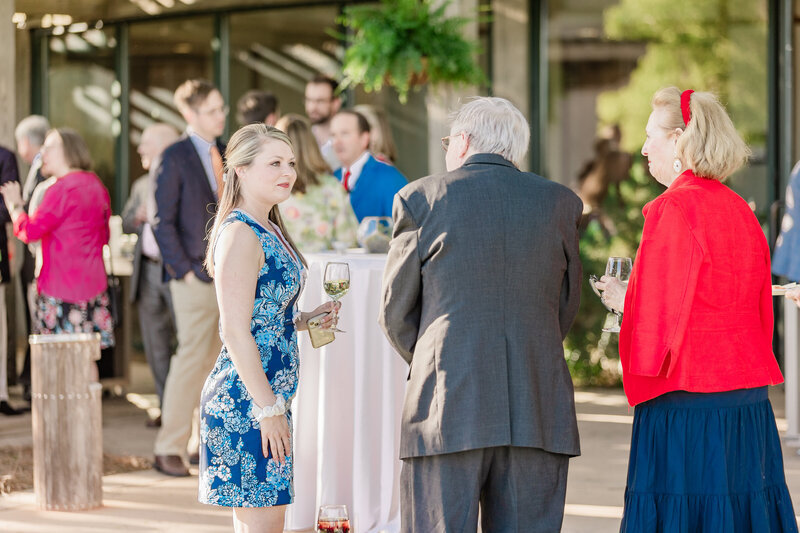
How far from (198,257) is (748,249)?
3.21 meters

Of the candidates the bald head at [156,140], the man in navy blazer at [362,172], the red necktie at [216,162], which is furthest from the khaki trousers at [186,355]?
the bald head at [156,140]

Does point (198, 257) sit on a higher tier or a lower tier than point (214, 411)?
higher

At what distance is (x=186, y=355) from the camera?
18.5 ft

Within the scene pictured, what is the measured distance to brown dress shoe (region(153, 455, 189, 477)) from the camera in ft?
18.6

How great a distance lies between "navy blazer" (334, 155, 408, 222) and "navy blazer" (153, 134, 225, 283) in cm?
76

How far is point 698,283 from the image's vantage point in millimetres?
3059

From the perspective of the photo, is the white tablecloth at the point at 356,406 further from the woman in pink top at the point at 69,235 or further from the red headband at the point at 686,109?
the woman in pink top at the point at 69,235

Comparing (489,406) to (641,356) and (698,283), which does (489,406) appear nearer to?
(641,356)

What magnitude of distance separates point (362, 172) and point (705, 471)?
10.2 ft

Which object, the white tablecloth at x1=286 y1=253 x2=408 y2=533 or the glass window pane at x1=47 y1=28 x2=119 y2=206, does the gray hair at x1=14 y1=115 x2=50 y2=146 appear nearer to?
the glass window pane at x1=47 y1=28 x2=119 y2=206

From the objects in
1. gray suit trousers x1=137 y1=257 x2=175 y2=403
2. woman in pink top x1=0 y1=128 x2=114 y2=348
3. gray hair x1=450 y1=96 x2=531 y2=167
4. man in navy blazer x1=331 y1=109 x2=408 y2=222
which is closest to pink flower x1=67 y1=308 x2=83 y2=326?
woman in pink top x1=0 y1=128 x2=114 y2=348

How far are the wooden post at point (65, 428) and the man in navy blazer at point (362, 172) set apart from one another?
161 cm

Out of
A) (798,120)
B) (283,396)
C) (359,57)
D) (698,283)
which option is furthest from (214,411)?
(798,120)

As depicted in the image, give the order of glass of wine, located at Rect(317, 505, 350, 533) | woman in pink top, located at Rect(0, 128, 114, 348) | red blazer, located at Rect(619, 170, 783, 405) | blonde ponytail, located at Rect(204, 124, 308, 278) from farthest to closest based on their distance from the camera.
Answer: woman in pink top, located at Rect(0, 128, 114, 348) → glass of wine, located at Rect(317, 505, 350, 533) → blonde ponytail, located at Rect(204, 124, 308, 278) → red blazer, located at Rect(619, 170, 783, 405)
